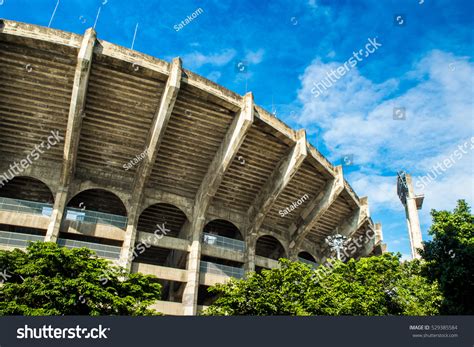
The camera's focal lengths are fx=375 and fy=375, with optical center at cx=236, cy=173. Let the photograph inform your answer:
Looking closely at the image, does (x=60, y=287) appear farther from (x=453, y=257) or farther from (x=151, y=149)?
(x=453, y=257)

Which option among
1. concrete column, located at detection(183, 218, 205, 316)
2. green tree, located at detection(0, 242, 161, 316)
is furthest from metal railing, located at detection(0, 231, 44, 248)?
concrete column, located at detection(183, 218, 205, 316)

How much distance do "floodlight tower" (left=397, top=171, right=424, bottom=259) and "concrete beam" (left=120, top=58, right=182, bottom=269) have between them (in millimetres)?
25795

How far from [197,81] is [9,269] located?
1514 cm

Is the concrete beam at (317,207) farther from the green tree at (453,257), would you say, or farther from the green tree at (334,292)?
the green tree at (453,257)

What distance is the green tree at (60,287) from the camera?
13875 millimetres

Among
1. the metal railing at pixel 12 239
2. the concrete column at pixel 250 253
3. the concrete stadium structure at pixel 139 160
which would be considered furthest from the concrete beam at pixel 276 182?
the metal railing at pixel 12 239

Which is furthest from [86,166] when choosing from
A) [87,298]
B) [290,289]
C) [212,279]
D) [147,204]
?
[290,289]

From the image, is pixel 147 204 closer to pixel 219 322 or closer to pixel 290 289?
pixel 290 289

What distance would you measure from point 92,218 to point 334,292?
55.1 feet

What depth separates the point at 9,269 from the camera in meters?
15.5

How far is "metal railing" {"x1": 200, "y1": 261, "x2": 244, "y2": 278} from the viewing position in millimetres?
26875

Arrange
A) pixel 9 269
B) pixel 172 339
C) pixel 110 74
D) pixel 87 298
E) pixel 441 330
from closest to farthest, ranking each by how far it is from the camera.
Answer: pixel 172 339 → pixel 441 330 → pixel 87 298 → pixel 9 269 → pixel 110 74

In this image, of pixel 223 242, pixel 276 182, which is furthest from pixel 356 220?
pixel 223 242

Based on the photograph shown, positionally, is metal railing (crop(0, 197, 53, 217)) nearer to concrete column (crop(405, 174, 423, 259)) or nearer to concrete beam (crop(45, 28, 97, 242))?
concrete beam (crop(45, 28, 97, 242))
